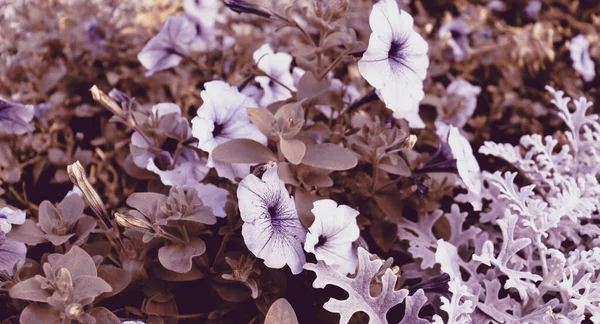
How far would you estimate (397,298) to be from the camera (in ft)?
2.47

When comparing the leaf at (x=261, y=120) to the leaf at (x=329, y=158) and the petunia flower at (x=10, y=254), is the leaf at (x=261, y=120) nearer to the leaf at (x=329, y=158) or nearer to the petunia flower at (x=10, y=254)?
the leaf at (x=329, y=158)

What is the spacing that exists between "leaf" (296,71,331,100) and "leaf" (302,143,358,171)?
110 millimetres

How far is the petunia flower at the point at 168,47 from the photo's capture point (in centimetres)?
115

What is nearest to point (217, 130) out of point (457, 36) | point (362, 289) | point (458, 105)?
point (362, 289)

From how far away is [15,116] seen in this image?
104 cm

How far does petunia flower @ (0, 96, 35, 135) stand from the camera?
3.37ft

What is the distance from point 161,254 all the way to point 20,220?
8.6 inches

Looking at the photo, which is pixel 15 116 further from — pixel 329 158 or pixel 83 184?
pixel 329 158

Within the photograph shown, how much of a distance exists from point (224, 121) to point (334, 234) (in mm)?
250

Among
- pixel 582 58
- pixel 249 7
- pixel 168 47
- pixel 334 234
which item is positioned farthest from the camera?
pixel 582 58

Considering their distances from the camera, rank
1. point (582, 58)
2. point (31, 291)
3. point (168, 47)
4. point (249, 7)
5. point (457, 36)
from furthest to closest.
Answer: point (457, 36)
point (582, 58)
point (168, 47)
point (249, 7)
point (31, 291)

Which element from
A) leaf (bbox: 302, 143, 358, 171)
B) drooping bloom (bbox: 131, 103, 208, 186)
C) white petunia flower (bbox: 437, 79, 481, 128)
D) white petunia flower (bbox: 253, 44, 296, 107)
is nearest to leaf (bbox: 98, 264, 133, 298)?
drooping bloom (bbox: 131, 103, 208, 186)

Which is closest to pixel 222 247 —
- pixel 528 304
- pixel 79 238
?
pixel 79 238

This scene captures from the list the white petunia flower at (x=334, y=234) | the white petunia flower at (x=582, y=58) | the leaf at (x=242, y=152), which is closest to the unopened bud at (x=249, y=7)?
the leaf at (x=242, y=152)
